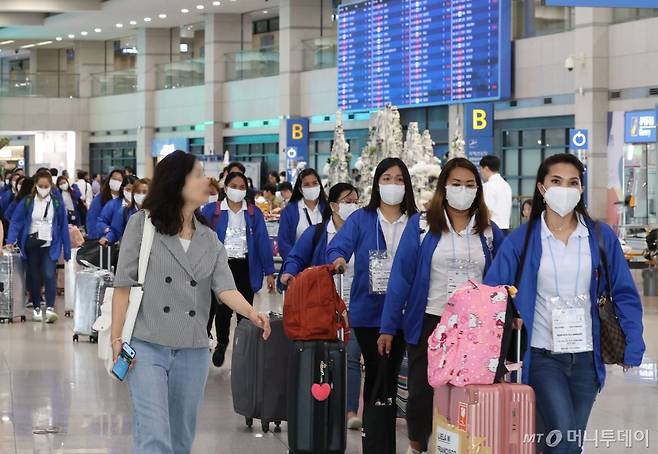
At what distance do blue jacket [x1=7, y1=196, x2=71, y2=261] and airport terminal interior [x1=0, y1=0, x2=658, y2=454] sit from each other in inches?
1.2

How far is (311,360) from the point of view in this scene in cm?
659

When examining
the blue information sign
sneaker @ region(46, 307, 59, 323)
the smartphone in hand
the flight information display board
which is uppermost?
the flight information display board

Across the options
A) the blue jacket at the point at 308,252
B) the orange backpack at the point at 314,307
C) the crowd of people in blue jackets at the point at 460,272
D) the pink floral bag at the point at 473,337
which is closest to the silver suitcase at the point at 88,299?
the blue jacket at the point at 308,252

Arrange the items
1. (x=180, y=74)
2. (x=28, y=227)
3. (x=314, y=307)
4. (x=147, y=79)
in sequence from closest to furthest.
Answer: (x=314, y=307) → (x=28, y=227) → (x=180, y=74) → (x=147, y=79)

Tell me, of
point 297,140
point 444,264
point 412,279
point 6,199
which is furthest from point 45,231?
point 297,140

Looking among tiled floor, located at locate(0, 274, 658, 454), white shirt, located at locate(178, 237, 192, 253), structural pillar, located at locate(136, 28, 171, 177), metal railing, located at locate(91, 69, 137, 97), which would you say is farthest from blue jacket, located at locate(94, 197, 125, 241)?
metal railing, located at locate(91, 69, 137, 97)

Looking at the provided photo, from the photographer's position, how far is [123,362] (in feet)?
16.8

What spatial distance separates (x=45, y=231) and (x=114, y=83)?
110 ft

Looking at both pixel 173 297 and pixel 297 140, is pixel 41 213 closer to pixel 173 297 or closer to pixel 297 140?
pixel 173 297

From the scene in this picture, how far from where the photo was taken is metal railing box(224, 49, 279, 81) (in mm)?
36906

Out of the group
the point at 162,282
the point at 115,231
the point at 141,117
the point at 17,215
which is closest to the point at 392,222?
the point at 162,282

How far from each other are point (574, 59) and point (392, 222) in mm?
18187

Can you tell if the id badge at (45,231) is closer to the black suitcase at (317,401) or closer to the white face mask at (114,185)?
the white face mask at (114,185)

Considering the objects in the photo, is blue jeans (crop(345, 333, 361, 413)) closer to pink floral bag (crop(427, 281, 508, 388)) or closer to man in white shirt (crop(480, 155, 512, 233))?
pink floral bag (crop(427, 281, 508, 388))
